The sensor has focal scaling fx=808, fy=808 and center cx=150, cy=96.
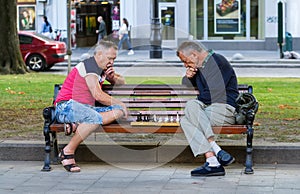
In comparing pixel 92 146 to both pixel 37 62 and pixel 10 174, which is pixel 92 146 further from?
pixel 37 62

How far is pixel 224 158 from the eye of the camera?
806 cm

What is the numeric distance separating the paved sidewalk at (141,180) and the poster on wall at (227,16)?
27.5 metres

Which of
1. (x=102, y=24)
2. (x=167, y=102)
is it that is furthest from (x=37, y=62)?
(x=167, y=102)

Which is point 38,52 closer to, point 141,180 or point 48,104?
point 48,104

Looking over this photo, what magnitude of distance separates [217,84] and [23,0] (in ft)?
99.7

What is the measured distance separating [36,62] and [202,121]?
18252 millimetres

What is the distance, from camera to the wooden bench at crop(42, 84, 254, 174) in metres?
8.16

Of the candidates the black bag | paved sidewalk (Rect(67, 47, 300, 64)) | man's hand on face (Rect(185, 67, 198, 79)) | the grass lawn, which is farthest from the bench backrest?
paved sidewalk (Rect(67, 47, 300, 64))

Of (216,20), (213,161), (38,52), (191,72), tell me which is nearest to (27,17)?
(216,20)

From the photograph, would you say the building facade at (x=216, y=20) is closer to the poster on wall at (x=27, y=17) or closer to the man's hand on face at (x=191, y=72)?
the poster on wall at (x=27, y=17)

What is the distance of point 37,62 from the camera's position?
25.9 m

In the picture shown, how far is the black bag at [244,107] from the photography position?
8234 mm

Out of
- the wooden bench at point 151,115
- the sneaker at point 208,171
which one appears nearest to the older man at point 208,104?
the sneaker at point 208,171

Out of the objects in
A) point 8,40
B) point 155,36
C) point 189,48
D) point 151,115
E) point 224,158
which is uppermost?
point 189,48
